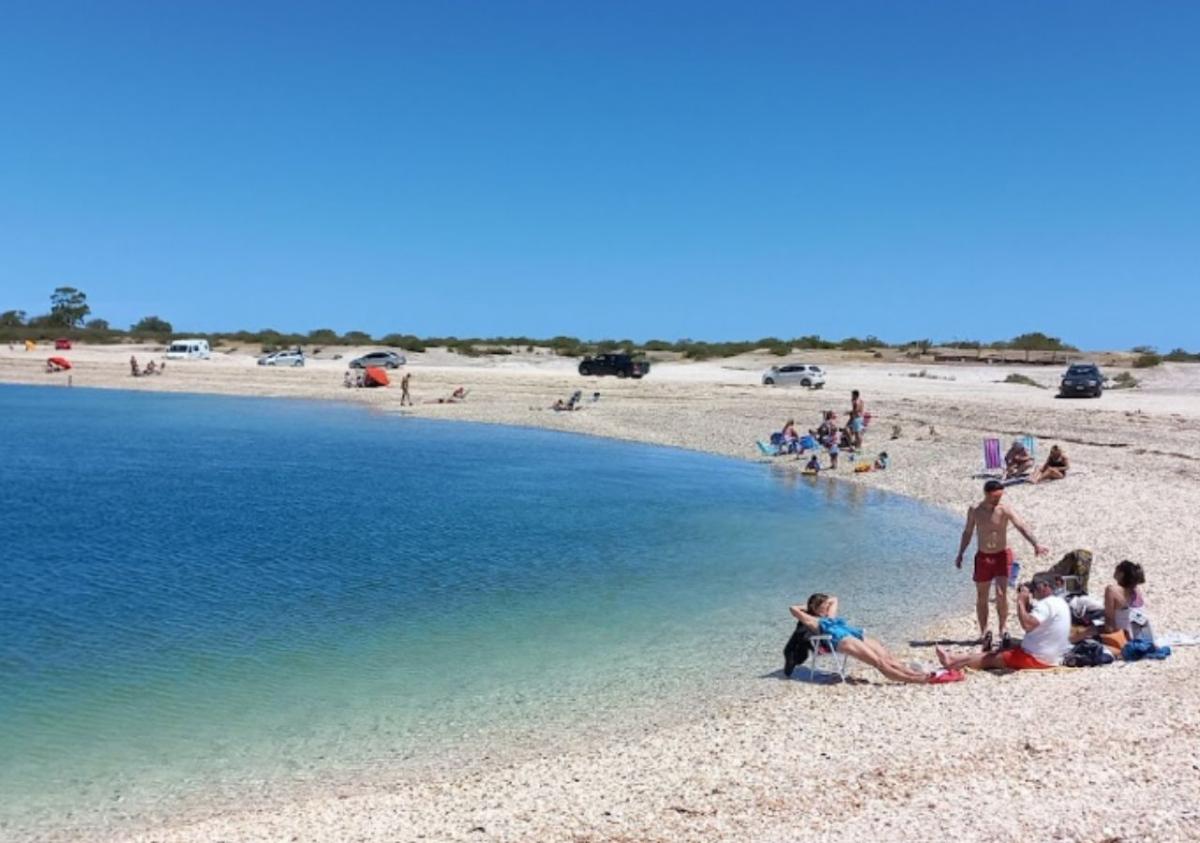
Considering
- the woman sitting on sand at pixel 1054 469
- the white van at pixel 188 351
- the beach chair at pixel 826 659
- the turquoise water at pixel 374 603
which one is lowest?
the turquoise water at pixel 374 603

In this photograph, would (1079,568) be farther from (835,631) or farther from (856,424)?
(856,424)

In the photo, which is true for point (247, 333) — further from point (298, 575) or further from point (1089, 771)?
point (1089, 771)

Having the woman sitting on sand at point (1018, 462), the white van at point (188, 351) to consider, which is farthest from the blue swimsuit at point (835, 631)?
the white van at point (188, 351)

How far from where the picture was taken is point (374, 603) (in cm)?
1548

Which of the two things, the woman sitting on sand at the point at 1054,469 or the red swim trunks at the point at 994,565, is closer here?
the red swim trunks at the point at 994,565

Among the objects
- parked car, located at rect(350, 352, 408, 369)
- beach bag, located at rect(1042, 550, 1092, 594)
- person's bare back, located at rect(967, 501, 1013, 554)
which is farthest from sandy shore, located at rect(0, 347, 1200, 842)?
parked car, located at rect(350, 352, 408, 369)

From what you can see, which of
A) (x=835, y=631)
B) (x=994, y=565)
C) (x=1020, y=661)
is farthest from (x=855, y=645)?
(x=994, y=565)

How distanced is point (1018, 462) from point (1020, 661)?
624 inches

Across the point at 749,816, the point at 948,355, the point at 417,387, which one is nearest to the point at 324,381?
the point at 417,387

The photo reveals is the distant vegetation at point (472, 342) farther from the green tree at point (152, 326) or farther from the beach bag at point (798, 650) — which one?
the beach bag at point (798, 650)

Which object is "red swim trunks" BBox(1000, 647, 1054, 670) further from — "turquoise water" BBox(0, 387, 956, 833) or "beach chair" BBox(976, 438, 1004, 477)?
"beach chair" BBox(976, 438, 1004, 477)

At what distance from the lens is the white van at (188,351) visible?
278 feet

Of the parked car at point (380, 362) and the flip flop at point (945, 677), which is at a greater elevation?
the parked car at point (380, 362)

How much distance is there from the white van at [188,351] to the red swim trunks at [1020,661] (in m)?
81.9
